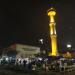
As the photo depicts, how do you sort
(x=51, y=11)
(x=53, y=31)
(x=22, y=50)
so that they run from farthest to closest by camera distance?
(x=51, y=11)
(x=53, y=31)
(x=22, y=50)

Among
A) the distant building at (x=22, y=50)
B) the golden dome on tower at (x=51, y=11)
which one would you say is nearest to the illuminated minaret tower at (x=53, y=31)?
the golden dome on tower at (x=51, y=11)

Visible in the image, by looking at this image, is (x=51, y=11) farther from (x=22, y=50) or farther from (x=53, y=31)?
(x=22, y=50)

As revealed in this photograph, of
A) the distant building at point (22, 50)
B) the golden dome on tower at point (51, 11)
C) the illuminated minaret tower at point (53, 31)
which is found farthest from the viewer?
the golden dome on tower at point (51, 11)

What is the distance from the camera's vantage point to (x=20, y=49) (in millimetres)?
65938

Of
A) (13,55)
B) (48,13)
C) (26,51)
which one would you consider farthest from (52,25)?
(13,55)

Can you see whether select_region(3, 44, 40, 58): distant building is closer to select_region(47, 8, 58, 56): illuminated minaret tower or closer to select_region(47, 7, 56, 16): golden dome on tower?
select_region(47, 8, 58, 56): illuminated minaret tower

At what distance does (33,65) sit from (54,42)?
49.6 m

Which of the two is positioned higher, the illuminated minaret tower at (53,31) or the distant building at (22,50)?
the illuminated minaret tower at (53,31)

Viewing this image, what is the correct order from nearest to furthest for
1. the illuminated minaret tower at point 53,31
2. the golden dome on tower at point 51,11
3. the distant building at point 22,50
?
the distant building at point 22,50, the illuminated minaret tower at point 53,31, the golden dome on tower at point 51,11

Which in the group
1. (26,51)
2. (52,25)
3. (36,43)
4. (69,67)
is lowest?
(69,67)

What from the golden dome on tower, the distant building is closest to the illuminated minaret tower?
the golden dome on tower

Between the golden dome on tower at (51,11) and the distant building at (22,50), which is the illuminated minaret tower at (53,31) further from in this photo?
the distant building at (22,50)

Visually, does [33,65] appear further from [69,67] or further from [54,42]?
[54,42]

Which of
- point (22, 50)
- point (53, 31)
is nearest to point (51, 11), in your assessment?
point (53, 31)
